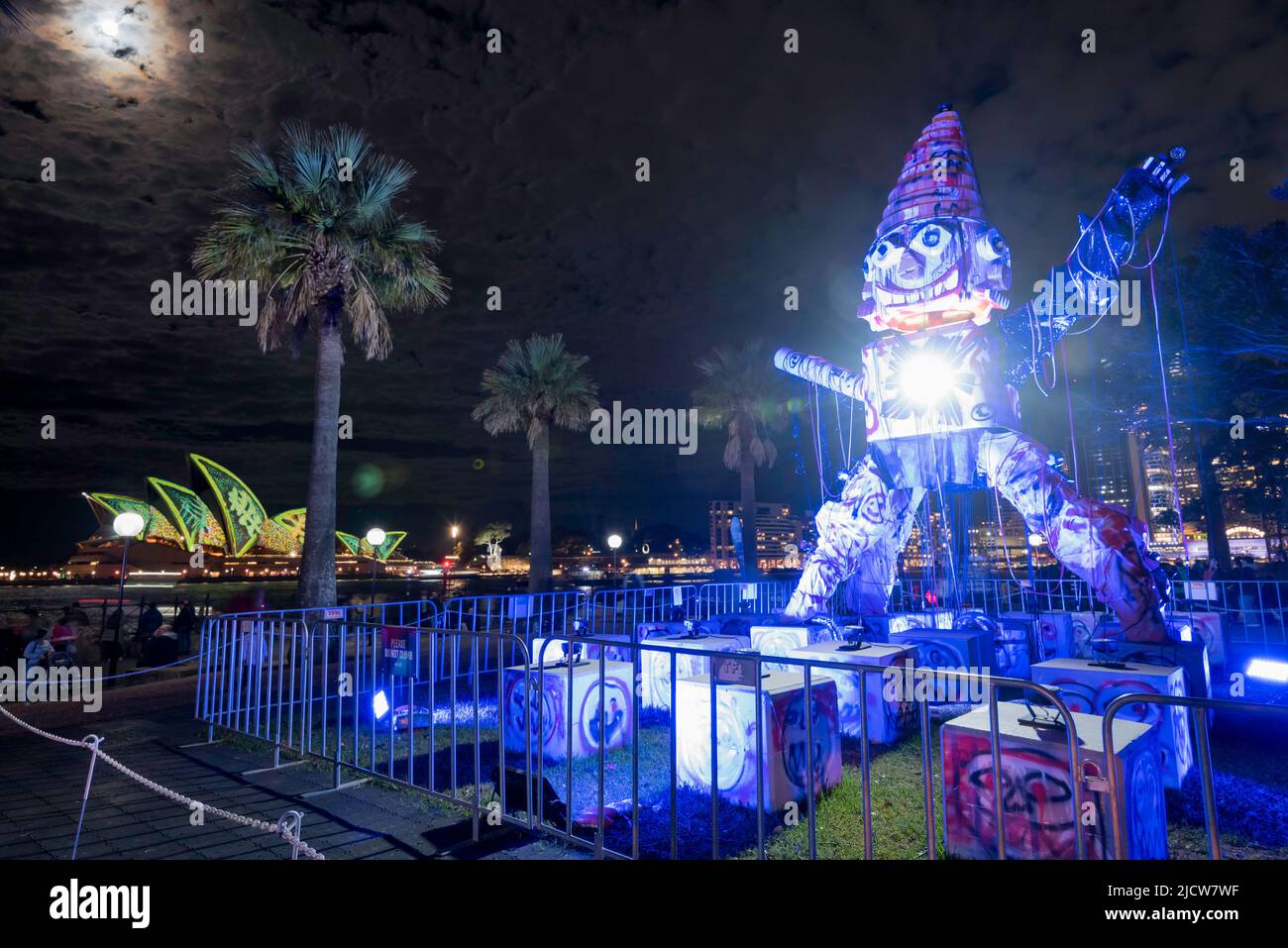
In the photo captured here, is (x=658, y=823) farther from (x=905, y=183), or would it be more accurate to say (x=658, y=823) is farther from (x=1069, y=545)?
(x=905, y=183)

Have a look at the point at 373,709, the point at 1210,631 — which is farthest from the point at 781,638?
the point at 1210,631

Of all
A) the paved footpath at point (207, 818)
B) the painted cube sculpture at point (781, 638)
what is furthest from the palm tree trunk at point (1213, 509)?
the paved footpath at point (207, 818)

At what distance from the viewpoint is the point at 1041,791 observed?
3516mm

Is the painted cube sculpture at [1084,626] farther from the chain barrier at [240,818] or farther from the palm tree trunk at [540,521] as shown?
the palm tree trunk at [540,521]

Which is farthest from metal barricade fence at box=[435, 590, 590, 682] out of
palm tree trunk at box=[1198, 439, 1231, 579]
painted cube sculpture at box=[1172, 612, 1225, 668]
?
palm tree trunk at box=[1198, 439, 1231, 579]

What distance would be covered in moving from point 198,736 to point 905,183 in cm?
1227

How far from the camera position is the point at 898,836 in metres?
4.45

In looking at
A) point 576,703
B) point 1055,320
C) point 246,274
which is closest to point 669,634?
point 576,703

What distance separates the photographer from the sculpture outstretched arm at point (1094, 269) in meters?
8.05

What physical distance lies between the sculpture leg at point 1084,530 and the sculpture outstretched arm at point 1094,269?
1.54 metres

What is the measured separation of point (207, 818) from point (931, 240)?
428 inches

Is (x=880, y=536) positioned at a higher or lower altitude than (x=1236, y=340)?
lower
